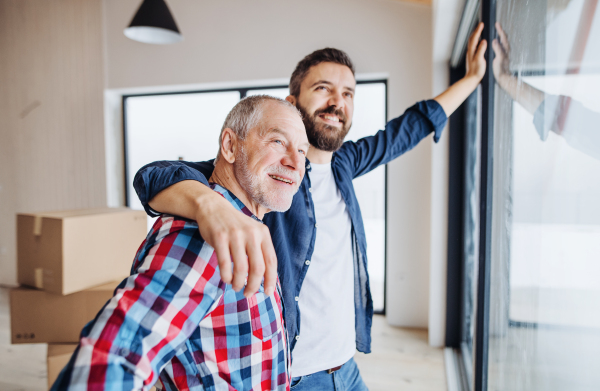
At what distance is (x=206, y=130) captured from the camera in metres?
3.77

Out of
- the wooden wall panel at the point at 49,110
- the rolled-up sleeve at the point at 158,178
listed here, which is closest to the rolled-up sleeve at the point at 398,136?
the rolled-up sleeve at the point at 158,178

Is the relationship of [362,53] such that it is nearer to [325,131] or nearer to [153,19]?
[153,19]

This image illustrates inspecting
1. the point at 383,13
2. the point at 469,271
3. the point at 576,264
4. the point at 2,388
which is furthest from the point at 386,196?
the point at 2,388

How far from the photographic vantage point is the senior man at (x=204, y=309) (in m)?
0.45

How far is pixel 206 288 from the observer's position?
56 cm

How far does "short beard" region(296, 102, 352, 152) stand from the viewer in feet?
3.99

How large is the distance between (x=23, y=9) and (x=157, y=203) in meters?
4.98

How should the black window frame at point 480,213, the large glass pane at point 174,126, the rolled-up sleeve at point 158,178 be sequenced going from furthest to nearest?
the large glass pane at point 174,126
the black window frame at point 480,213
the rolled-up sleeve at point 158,178

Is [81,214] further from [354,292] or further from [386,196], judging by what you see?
[386,196]

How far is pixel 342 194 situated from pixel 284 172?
0.44m

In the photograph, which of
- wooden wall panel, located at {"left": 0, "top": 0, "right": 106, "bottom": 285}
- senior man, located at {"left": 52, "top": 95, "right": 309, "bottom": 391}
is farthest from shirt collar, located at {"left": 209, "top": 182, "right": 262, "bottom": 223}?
wooden wall panel, located at {"left": 0, "top": 0, "right": 106, "bottom": 285}

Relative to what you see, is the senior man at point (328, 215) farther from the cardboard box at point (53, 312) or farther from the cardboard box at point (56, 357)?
the cardboard box at point (56, 357)

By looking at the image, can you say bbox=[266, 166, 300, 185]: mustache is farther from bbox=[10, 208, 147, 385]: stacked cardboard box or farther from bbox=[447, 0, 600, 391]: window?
bbox=[10, 208, 147, 385]: stacked cardboard box

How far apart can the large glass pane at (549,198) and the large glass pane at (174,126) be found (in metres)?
2.99
